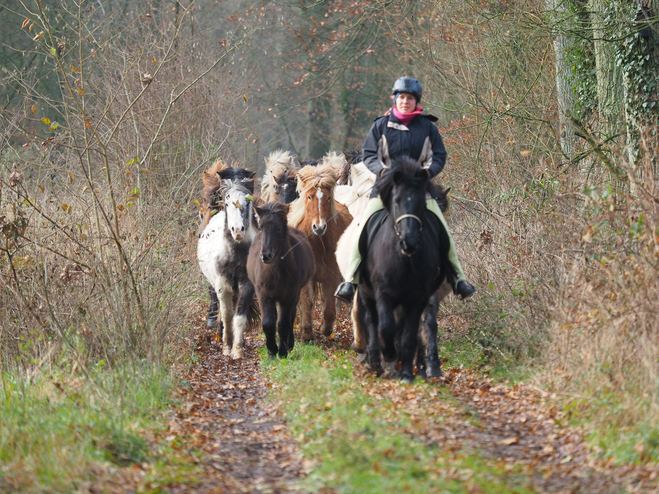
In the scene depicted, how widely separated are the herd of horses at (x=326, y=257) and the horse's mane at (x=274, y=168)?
26 millimetres

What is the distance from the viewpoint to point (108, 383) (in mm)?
7414

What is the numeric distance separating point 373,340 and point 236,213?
3.82 metres

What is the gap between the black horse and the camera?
25.4 feet

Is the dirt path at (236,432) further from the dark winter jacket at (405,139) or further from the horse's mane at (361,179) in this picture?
the horse's mane at (361,179)

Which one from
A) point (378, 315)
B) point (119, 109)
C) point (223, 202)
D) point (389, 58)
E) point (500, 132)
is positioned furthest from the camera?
point (389, 58)

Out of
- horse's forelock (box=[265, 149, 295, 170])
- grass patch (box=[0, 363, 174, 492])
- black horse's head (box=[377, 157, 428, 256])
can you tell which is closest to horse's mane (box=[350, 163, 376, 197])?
black horse's head (box=[377, 157, 428, 256])

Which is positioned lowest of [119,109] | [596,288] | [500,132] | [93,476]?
[93,476]

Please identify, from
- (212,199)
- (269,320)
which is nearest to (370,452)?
(269,320)

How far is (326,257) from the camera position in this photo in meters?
12.9

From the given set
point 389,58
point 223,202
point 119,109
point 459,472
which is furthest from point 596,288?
point 389,58

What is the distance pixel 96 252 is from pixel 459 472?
5.83 meters

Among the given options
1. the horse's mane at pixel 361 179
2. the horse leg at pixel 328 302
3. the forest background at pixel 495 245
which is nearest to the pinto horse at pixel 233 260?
the forest background at pixel 495 245

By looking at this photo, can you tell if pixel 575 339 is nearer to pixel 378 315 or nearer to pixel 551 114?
pixel 378 315

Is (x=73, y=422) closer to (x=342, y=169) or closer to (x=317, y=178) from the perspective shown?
(x=317, y=178)
